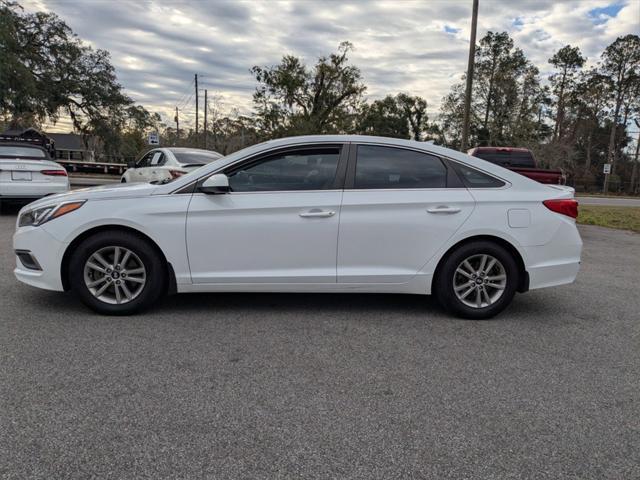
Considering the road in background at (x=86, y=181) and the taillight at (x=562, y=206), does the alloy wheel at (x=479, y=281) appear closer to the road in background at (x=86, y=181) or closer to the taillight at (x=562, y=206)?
the taillight at (x=562, y=206)

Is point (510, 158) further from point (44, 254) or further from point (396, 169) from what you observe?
point (44, 254)

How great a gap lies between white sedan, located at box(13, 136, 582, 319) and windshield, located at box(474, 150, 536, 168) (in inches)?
355

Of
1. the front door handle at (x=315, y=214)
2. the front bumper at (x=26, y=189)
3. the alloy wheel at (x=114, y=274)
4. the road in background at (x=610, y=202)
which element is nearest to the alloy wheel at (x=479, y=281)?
the front door handle at (x=315, y=214)

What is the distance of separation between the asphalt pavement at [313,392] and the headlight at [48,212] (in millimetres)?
791

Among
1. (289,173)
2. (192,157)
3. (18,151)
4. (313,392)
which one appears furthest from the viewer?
(192,157)

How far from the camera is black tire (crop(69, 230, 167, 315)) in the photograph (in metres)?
4.24

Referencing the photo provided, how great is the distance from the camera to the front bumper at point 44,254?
4230mm

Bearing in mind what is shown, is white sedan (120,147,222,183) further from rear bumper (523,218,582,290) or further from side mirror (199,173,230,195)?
rear bumper (523,218,582,290)

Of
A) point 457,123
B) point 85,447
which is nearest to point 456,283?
point 85,447

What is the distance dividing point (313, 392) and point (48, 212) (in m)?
2.91

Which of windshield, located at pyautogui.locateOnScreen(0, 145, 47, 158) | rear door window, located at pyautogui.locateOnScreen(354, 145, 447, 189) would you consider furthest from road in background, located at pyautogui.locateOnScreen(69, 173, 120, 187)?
rear door window, located at pyautogui.locateOnScreen(354, 145, 447, 189)

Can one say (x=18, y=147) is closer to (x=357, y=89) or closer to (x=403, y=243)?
(x=403, y=243)

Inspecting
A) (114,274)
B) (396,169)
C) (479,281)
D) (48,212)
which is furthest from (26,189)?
(479,281)

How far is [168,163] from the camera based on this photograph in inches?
434
